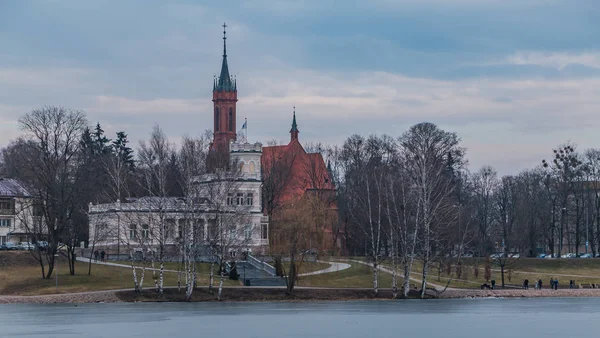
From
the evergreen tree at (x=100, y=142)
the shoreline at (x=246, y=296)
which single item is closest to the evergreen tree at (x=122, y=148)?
the evergreen tree at (x=100, y=142)

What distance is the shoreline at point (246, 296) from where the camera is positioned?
81375mm

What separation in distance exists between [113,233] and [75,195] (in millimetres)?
7653

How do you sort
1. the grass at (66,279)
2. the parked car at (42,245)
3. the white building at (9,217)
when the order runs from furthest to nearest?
the white building at (9,217)
the parked car at (42,245)
the grass at (66,279)

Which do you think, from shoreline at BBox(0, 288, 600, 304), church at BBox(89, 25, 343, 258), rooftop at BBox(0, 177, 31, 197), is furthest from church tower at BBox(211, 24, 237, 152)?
shoreline at BBox(0, 288, 600, 304)

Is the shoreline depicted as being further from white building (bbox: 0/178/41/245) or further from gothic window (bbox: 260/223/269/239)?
white building (bbox: 0/178/41/245)

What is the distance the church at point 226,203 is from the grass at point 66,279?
2.79 meters

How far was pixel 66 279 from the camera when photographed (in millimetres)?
90000

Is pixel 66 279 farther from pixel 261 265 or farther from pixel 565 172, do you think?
pixel 565 172

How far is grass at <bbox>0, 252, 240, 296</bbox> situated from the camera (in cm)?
8550

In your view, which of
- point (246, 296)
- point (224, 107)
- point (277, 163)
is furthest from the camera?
point (224, 107)

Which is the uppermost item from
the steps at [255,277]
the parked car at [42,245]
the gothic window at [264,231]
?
the gothic window at [264,231]

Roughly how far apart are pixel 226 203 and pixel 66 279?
46.7 ft

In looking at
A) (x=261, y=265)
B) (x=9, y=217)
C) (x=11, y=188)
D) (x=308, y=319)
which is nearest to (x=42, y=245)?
(x=261, y=265)

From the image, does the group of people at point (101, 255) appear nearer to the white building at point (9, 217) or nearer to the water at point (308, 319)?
the white building at point (9, 217)
